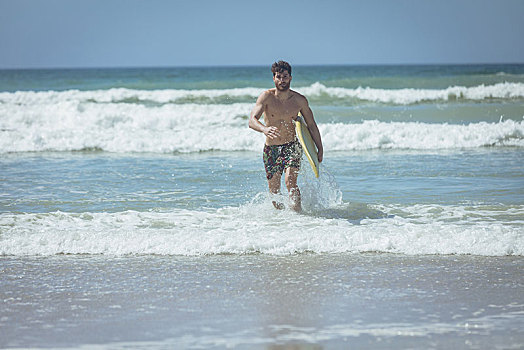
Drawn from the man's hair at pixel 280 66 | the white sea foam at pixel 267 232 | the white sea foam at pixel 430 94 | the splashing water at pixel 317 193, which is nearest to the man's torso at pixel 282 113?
the man's hair at pixel 280 66

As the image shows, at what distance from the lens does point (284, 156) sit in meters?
6.97

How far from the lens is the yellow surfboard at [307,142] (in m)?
6.78

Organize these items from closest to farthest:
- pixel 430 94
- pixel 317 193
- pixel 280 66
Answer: pixel 280 66 → pixel 317 193 → pixel 430 94

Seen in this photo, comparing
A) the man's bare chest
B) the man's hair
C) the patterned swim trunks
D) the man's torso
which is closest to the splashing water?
the patterned swim trunks

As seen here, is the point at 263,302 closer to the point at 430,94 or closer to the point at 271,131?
the point at 271,131

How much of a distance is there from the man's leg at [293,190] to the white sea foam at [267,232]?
13 centimetres

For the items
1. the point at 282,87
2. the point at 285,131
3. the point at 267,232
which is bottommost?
the point at 267,232

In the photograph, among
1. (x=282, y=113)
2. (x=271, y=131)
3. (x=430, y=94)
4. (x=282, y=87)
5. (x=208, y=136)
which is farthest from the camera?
(x=430, y=94)

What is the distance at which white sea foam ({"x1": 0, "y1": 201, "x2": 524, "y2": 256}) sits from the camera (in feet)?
18.4

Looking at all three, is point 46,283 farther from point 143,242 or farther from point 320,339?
point 320,339

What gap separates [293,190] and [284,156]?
0.40 metres

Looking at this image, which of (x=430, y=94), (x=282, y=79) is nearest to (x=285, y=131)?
(x=282, y=79)

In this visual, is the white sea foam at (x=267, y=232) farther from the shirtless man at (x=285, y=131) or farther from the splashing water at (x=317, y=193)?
the shirtless man at (x=285, y=131)

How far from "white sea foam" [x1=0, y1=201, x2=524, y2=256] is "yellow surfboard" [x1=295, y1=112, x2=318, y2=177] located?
58 centimetres
